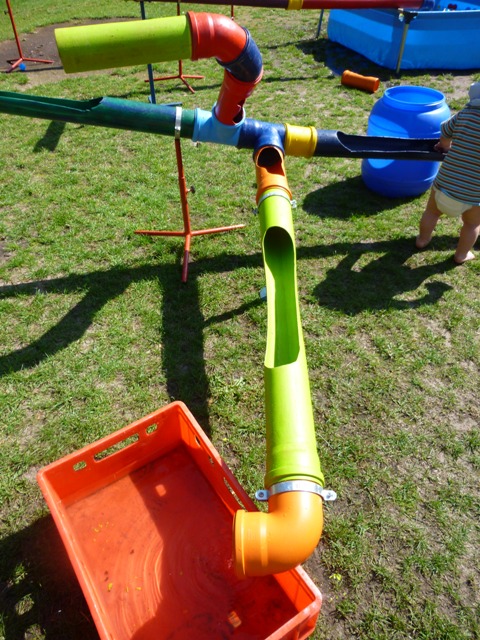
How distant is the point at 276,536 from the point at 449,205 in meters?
3.16

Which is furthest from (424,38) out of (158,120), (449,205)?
(158,120)

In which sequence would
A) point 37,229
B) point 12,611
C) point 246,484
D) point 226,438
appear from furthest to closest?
point 37,229 → point 226,438 → point 246,484 → point 12,611

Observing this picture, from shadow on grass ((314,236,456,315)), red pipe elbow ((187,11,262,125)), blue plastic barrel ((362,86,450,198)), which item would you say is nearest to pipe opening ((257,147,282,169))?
red pipe elbow ((187,11,262,125))

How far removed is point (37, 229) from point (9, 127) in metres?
2.62

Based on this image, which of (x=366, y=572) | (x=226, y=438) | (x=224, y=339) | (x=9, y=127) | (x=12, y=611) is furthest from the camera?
(x=9, y=127)

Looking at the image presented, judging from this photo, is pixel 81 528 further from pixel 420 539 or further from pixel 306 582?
pixel 420 539

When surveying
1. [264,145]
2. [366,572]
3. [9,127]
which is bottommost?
[366,572]

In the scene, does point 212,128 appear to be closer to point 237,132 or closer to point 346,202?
point 237,132

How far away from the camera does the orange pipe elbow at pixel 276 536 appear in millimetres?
1499

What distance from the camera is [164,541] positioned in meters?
2.27

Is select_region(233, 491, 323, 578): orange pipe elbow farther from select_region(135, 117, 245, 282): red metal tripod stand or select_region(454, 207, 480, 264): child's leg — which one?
select_region(454, 207, 480, 264): child's leg

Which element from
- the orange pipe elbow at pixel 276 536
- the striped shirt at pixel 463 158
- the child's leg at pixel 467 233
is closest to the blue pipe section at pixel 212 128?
the striped shirt at pixel 463 158

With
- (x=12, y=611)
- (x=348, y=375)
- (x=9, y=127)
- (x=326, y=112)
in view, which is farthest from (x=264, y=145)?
(x=9, y=127)

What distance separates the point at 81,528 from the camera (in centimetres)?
230
